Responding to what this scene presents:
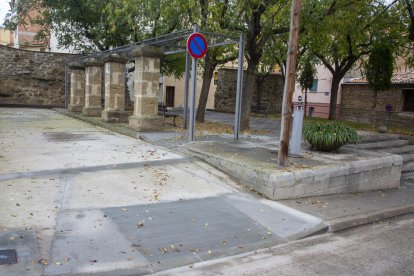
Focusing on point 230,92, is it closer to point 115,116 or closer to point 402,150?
point 115,116

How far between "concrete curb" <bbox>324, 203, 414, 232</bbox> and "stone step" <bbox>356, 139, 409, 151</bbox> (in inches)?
145

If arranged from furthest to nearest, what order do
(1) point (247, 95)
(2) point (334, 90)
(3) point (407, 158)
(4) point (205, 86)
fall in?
(2) point (334, 90)
(4) point (205, 86)
(1) point (247, 95)
(3) point (407, 158)

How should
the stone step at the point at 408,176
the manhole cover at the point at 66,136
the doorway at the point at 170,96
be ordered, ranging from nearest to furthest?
the stone step at the point at 408,176
the manhole cover at the point at 66,136
the doorway at the point at 170,96

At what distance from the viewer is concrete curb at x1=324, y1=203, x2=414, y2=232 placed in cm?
562

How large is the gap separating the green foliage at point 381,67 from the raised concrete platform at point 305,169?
7.30 metres

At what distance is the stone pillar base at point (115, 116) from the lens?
14.2m

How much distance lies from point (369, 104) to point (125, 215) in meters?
24.8

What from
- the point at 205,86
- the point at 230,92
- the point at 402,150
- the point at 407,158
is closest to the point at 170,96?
the point at 230,92

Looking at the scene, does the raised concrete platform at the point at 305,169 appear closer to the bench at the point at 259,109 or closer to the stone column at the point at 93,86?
the stone column at the point at 93,86

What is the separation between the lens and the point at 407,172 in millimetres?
10125

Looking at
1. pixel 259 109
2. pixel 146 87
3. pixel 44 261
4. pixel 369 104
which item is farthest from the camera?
pixel 369 104

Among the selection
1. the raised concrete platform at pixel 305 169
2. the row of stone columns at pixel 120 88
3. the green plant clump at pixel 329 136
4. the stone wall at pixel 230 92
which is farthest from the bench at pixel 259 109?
the green plant clump at pixel 329 136

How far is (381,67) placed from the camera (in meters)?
15.5

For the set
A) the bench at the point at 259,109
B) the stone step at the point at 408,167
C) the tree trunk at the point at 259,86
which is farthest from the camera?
the tree trunk at the point at 259,86
